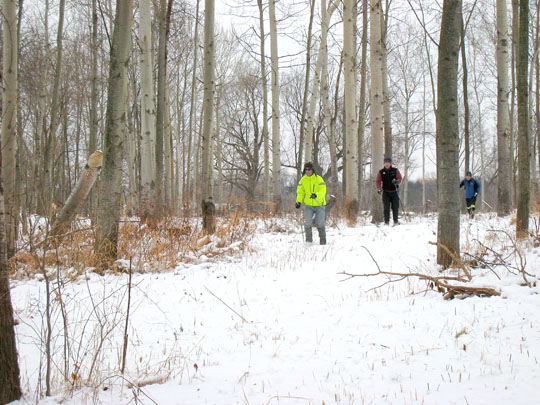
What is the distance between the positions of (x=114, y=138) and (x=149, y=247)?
69.4 inches

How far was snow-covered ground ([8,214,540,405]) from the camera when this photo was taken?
2.14 metres

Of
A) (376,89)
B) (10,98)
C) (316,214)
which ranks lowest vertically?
(316,214)

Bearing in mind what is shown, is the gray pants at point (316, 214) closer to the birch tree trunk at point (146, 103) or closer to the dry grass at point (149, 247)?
the dry grass at point (149, 247)

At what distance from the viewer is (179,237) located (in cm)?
650

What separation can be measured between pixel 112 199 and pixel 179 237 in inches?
64.6

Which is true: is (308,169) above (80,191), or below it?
above

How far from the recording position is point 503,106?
997cm

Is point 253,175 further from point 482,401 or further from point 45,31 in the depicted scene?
point 482,401

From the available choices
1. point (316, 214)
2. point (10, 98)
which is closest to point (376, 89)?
point (316, 214)

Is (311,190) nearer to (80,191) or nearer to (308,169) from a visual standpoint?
(308,169)

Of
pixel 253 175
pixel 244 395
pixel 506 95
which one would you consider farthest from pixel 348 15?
pixel 253 175

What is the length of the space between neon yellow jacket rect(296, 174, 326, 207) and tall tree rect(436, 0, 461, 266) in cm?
325

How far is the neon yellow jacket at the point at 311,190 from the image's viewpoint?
24.6ft

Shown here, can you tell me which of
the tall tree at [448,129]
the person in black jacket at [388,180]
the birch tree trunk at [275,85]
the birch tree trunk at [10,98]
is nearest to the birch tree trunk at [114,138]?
the birch tree trunk at [10,98]
